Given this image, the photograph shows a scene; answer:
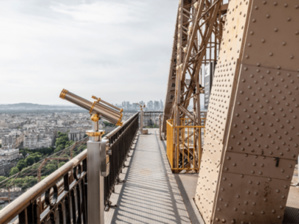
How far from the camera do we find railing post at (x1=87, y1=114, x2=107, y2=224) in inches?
83.6

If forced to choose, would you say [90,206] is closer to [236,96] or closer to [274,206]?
[236,96]

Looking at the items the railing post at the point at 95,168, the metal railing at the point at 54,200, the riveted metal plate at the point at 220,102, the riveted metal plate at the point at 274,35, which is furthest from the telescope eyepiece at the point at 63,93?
the riveted metal plate at the point at 274,35

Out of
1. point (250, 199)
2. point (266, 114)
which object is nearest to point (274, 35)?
point (266, 114)

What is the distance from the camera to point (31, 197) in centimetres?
155

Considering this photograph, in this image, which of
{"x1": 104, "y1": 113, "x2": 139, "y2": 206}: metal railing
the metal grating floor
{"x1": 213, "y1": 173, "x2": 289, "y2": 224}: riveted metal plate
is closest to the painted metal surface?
{"x1": 213, "y1": 173, "x2": 289, "y2": 224}: riveted metal plate

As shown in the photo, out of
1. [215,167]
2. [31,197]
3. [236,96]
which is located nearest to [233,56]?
[236,96]

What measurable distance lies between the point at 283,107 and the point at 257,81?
0.54 metres

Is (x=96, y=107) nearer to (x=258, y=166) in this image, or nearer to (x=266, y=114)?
(x=266, y=114)

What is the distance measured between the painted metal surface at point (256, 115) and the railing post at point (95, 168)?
196 centimetres

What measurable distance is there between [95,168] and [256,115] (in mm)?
2407

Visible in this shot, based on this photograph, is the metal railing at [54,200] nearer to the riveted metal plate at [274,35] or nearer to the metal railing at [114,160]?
the metal railing at [114,160]

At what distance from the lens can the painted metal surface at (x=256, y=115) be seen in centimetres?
296

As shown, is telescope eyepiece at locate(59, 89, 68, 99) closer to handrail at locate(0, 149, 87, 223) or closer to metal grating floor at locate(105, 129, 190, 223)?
handrail at locate(0, 149, 87, 223)

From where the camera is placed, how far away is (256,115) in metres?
3.21
